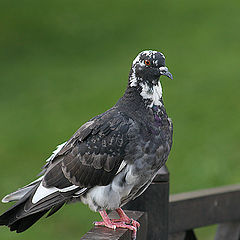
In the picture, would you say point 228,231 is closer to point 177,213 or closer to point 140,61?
point 177,213

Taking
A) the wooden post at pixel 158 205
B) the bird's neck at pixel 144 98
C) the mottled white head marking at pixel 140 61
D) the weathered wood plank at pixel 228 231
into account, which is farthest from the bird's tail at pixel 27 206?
the weathered wood plank at pixel 228 231

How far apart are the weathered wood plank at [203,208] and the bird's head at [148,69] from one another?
768 millimetres

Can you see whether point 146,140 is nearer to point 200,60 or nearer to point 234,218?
point 234,218

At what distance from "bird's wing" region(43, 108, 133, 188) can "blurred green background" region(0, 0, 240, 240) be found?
3275 millimetres

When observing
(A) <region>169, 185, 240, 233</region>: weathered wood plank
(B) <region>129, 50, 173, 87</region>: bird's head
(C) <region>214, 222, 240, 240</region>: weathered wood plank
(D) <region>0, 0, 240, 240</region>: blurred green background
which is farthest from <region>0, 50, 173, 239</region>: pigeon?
(D) <region>0, 0, 240, 240</region>: blurred green background

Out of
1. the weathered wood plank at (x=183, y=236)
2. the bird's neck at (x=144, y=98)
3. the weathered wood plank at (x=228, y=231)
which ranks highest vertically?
the bird's neck at (x=144, y=98)

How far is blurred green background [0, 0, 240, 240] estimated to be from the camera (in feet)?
27.1

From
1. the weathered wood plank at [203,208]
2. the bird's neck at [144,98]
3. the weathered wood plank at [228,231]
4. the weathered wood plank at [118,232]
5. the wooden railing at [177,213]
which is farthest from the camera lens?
the weathered wood plank at [228,231]

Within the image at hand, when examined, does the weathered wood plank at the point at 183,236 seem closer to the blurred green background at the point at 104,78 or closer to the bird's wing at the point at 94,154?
the bird's wing at the point at 94,154

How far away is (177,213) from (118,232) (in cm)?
85

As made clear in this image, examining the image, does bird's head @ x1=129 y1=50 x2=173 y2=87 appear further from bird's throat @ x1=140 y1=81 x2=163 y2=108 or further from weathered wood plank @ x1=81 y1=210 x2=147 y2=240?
weathered wood plank @ x1=81 y1=210 x2=147 y2=240

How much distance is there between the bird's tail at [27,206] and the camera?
141 inches

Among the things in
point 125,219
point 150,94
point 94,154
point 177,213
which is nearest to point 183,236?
point 177,213

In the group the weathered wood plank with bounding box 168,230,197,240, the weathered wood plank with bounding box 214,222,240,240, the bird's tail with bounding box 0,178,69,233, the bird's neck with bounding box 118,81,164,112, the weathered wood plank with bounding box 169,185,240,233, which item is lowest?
the weathered wood plank with bounding box 214,222,240,240
